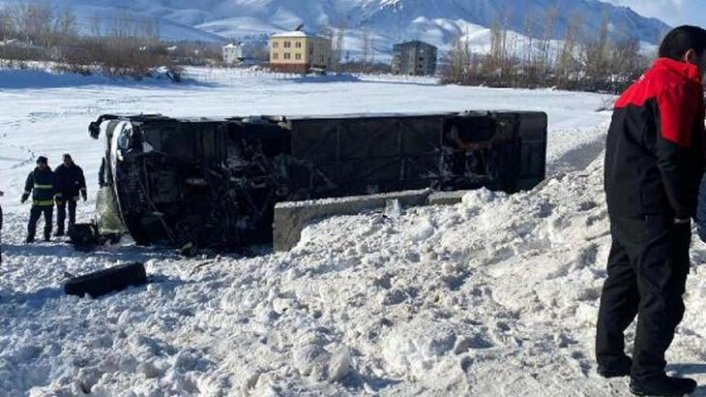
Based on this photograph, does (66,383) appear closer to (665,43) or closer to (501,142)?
(665,43)

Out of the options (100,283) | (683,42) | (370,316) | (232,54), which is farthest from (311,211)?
(232,54)

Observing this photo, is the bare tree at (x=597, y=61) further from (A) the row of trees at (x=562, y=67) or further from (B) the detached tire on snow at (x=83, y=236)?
(B) the detached tire on snow at (x=83, y=236)

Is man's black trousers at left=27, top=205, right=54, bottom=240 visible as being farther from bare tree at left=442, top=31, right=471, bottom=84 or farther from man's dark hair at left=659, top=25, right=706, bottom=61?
bare tree at left=442, top=31, right=471, bottom=84

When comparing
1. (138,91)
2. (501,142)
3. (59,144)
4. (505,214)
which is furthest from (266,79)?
(505,214)

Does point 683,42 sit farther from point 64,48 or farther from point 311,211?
point 64,48

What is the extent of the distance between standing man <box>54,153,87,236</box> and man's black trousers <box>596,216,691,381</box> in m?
10.3

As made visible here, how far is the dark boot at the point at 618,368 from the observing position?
3.87m

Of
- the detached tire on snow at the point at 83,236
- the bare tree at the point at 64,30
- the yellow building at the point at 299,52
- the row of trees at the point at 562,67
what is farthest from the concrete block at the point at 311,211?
the yellow building at the point at 299,52

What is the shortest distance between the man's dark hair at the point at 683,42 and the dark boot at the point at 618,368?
149cm

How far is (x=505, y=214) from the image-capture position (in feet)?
23.1

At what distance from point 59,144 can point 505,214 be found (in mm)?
19551

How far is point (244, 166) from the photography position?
477 inches

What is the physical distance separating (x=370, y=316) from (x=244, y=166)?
24.0 ft

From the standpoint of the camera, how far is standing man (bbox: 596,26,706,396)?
339 centimetres
